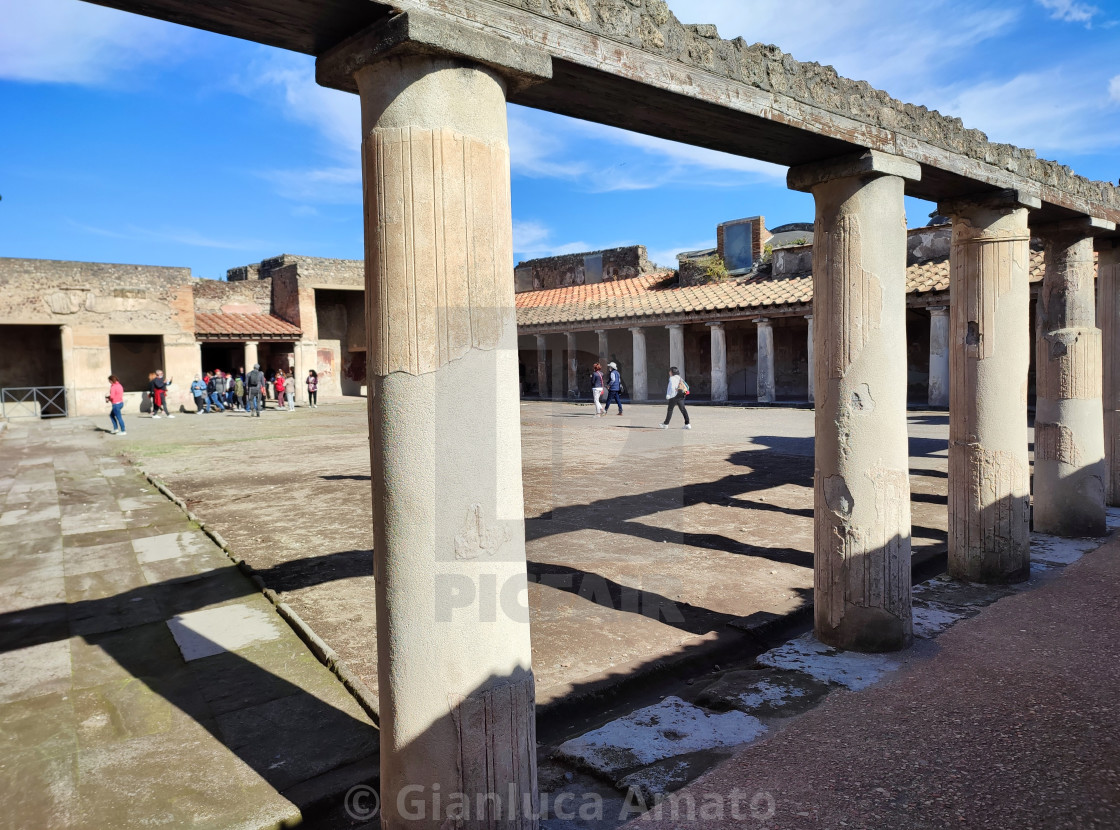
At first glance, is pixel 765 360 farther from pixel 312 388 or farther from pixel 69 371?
pixel 69 371

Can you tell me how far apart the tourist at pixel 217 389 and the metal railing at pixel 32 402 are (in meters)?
3.97

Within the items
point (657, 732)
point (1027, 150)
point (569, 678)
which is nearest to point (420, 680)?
point (657, 732)

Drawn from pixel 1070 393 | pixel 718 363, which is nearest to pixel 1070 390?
pixel 1070 393

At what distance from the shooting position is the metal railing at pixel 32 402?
21.8 m

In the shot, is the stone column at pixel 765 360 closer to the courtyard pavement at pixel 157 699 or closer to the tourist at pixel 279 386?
the tourist at pixel 279 386

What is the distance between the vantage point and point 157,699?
351 cm

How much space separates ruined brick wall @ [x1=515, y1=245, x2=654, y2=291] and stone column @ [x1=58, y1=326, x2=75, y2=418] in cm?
1760

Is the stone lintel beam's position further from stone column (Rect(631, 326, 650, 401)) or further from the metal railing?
the metal railing

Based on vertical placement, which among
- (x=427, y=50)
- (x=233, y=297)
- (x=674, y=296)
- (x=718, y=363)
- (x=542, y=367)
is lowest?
(x=718, y=363)

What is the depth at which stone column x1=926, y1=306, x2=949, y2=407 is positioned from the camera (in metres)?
17.7

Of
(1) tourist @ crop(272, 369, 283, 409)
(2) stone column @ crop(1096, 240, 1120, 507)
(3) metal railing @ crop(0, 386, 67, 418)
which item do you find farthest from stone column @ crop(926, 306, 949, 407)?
(3) metal railing @ crop(0, 386, 67, 418)

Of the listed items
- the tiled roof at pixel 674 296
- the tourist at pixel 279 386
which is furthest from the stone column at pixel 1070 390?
the tourist at pixel 279 386

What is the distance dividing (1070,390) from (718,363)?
646 inches

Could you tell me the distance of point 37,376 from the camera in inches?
928
